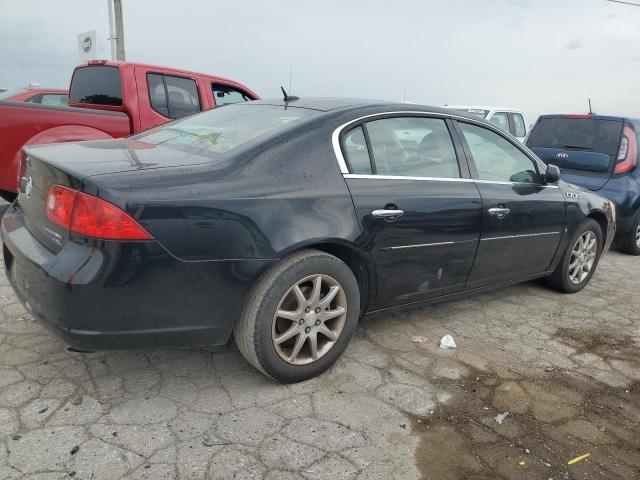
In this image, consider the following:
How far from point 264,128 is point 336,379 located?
143cm

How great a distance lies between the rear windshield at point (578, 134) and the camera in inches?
241

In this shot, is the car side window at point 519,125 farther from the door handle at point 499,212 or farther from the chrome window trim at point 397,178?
the chrome window trim at point 397,178

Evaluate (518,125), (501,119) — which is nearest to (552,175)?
(501,119)

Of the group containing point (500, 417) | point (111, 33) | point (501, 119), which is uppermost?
point (111, 33)

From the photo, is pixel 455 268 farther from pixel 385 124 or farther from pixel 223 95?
pixel 223 95

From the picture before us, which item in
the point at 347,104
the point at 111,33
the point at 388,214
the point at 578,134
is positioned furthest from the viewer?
the point at 111,33

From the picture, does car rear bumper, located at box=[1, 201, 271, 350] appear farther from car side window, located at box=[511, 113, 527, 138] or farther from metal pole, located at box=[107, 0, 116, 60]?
metal pole, located at box=[107, 0, 116, 60]

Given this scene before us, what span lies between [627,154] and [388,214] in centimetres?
431

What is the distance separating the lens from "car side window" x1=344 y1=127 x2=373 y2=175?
296 centimetres

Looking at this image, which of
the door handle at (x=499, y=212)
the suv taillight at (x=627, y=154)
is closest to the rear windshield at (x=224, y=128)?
the door handle at (x=499, y=212)

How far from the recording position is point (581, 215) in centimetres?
440

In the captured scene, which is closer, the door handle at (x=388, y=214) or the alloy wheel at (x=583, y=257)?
the door handle at (x=388, y=214)

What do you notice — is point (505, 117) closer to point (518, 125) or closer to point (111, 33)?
point (518, 125)

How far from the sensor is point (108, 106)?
237 inches
